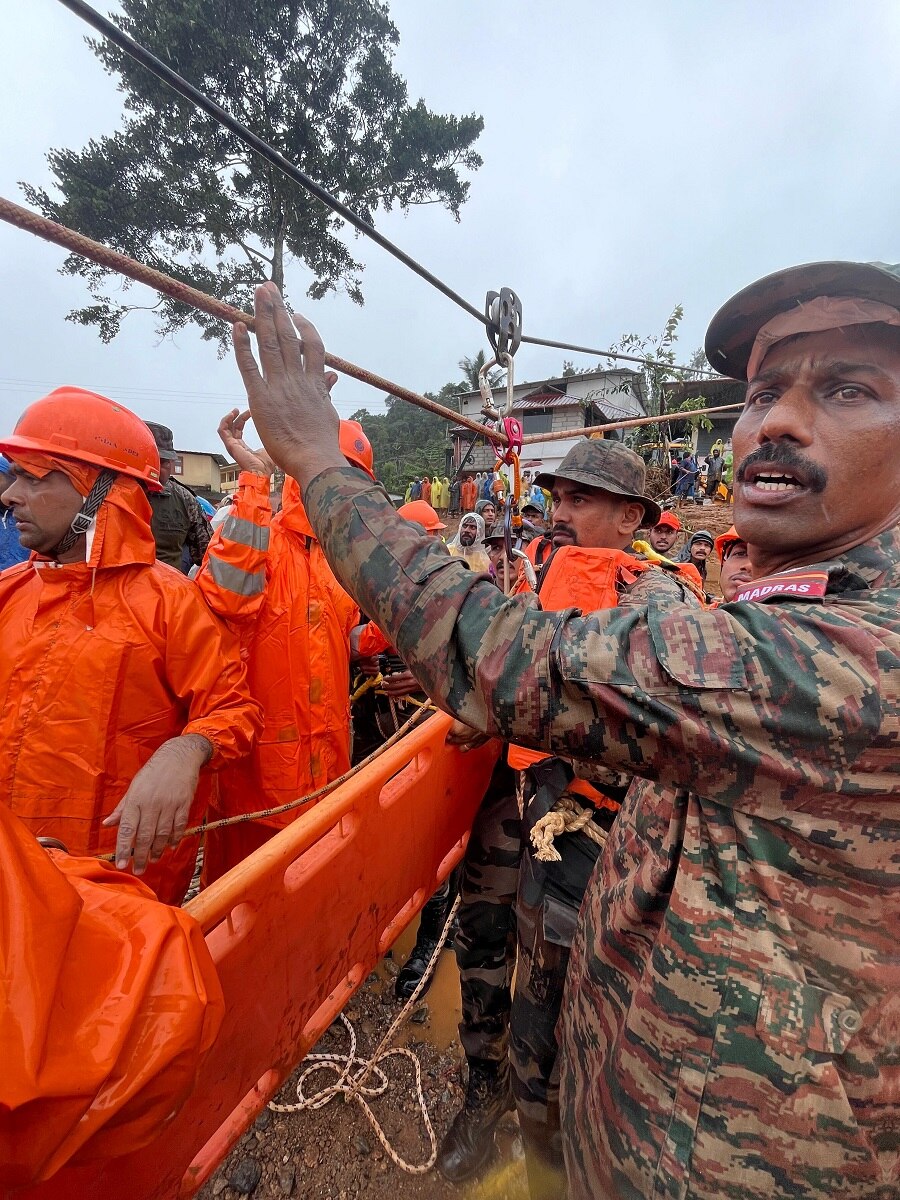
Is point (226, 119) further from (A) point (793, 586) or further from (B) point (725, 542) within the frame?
(B) point (725, 542)

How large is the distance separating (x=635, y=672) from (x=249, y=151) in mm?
21483

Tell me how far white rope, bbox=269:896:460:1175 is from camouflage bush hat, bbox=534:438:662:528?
205 cm

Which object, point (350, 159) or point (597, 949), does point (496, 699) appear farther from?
point (350, 159)

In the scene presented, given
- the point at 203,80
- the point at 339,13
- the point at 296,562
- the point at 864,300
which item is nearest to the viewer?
the point at 864,300

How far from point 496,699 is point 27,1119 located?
83 centimetres

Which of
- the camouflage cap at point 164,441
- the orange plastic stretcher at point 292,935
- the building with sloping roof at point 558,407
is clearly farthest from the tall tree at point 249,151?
the orange plastic stretcher at point 292,935

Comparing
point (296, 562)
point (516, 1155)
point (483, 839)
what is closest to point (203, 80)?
point (296, 562)

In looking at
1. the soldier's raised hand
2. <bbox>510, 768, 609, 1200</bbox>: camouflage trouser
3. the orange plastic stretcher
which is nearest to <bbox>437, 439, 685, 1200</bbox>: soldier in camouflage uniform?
<bbox>510, 768, 609, 1200</bbox>: camouflage trouser

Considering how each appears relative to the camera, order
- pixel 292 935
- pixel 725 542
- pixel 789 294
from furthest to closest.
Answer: pixel 725 542
pixel 292 935
pixel 789 294

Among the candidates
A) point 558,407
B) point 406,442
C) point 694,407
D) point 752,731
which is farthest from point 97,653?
point 406,442

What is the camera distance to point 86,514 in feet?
7.13

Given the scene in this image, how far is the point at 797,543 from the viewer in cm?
107

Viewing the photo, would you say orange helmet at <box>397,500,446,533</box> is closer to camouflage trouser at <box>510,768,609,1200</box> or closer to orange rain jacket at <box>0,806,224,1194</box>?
camouflage trouser at <box>510,768,609,1200</box>

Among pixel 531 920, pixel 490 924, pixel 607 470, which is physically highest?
pixel 607 470
